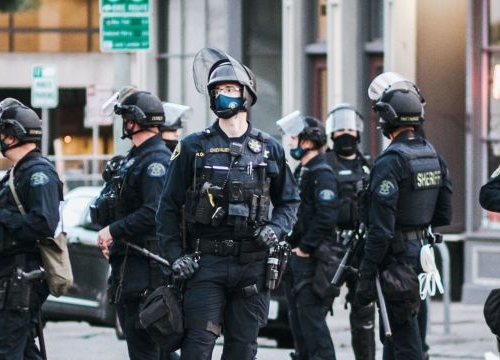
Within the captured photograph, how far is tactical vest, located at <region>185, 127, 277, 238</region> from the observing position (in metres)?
8.94

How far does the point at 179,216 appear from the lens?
9109mm

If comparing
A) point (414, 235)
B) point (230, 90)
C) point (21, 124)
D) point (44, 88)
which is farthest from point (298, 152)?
point (44, 88)

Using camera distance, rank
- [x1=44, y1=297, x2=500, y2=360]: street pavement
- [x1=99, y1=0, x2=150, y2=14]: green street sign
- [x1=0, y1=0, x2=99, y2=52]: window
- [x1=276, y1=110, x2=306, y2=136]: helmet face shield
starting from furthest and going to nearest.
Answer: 1. [x1=0, y1=0, x2=99, y2=52]: window
2. [x1=44, y1=297, x2=500, y2=360]: street pavement
3. [x1=99, y1=0, x2=150, y2=14]: green street sign
4. [x1=276, y1=110, x2=306, y2=136]: helmet face shield

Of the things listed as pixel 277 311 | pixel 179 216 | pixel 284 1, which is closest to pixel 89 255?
pixel 277 311

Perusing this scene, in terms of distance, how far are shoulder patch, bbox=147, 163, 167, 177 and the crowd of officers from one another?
15mm

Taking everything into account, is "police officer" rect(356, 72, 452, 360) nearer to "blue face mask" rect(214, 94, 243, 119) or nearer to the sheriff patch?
the sheriff patch

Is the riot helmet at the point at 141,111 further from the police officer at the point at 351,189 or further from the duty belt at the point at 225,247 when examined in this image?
the police officer at the point at 351,189

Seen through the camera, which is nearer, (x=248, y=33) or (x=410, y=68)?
(x=410, y=68)

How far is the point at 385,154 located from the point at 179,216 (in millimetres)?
1630

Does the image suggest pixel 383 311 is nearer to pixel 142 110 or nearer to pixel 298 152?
pixel 142 110

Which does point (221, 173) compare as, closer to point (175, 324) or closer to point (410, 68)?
point (175, 324)

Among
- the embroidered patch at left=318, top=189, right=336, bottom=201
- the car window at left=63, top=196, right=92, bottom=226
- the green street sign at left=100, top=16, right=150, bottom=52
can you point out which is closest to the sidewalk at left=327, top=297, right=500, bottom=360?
the embroidered patch at left=318, top=189, right=336, bottom=201

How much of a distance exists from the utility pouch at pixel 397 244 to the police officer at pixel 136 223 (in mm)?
1487

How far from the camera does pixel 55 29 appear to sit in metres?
37.0
